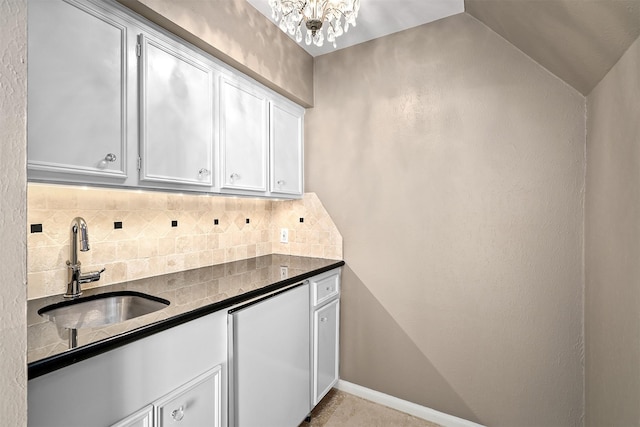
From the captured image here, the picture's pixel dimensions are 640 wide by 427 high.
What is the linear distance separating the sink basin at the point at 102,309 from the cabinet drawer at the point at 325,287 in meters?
0.93

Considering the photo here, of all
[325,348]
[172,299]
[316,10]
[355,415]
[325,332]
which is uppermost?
[316,10]

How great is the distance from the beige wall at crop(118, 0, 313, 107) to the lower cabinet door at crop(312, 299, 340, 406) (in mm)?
1525

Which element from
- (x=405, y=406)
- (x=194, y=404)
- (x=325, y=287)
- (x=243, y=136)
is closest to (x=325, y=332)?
(x=325, y=287)

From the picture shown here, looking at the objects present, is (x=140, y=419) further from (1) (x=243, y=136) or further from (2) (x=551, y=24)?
(2) (x=551, y=24)

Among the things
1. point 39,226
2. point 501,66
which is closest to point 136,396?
point 39,226

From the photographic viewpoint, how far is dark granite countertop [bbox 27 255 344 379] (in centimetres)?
87

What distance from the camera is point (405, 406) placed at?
2.12m

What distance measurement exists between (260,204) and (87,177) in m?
1.39

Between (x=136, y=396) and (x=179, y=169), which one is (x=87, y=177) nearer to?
(x=179, y=169)

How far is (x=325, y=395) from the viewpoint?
2.26 m

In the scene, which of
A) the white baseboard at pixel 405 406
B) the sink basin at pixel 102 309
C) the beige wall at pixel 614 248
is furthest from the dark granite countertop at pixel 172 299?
the beige wall at pixel 614 248

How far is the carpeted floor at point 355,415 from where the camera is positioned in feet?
6.57

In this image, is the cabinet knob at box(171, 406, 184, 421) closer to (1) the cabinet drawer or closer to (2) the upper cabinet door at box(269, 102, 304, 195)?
(1) the cabinet drawer

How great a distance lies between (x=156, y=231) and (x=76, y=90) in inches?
32.0
